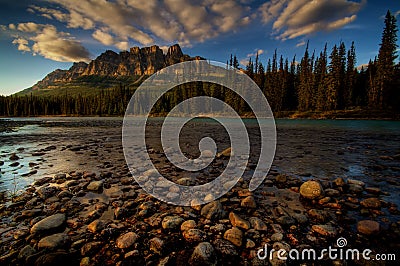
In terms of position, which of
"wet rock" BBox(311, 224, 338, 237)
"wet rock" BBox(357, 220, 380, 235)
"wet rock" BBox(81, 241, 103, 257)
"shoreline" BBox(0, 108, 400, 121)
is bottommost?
"wet rock" BBox(81, 241, 103, 257)

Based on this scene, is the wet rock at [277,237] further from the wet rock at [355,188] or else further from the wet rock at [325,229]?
the wet rock at [355,188]

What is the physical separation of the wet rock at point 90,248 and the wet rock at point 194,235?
1.37 meters

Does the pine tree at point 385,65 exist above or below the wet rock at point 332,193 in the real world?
above

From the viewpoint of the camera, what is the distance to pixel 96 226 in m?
3.49

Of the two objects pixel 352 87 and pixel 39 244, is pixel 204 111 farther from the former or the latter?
pixel 39 244

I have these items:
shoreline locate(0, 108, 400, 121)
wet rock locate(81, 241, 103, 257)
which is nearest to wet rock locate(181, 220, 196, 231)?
wet rock locate(81, 241, 103, 257)

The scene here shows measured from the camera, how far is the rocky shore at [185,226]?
9.27 feet

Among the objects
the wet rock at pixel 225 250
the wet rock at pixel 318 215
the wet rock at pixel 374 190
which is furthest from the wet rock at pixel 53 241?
the wet rock at pixel 374 190

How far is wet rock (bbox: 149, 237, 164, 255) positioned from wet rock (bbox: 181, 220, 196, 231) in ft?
1.70

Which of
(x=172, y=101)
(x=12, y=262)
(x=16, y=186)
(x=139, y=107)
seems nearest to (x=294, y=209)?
(x=12, y=262)

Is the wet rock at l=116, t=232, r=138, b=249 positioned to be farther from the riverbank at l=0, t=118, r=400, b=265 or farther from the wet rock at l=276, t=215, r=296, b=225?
the wet rock at l=276, t=215, r=296, b=225

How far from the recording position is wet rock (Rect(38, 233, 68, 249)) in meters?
2.94

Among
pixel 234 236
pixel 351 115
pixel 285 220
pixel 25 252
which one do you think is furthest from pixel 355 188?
pixel 351 115

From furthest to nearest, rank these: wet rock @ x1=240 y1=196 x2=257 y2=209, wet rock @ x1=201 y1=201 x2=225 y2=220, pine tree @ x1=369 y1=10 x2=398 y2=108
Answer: pine tree @ x1=369 y1=10 x2=398 y2=108 → wet rock @ x1=240 y1=196 x2=257 y2=209 → wet rock @ x1=201 y1=201 x2=225 y2=220
